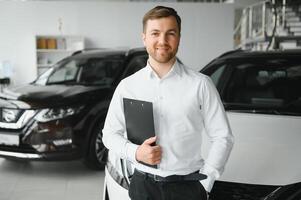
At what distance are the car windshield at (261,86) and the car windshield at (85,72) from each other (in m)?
1.65

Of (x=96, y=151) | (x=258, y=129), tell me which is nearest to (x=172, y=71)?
(x=258, y=129)

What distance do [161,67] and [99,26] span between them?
893 cm

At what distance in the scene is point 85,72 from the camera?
4973mm

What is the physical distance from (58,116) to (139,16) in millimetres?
6736

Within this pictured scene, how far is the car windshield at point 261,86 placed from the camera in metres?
2.94

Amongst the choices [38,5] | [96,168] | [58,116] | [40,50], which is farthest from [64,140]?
[38,5]

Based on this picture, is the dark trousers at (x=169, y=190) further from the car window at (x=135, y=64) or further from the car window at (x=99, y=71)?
the car window at (x=135, y=64)

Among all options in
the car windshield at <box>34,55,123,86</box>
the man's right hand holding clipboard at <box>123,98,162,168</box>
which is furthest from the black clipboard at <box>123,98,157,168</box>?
the car windshield at <box>34,55,123,86</box>

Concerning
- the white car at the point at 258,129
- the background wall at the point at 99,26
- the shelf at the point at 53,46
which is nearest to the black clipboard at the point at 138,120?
the white car at the point at 258,129

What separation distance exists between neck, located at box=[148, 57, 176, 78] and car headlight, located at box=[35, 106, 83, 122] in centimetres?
274

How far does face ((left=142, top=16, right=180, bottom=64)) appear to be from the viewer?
1.39 metres

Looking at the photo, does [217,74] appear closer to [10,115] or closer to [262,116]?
[262,116]

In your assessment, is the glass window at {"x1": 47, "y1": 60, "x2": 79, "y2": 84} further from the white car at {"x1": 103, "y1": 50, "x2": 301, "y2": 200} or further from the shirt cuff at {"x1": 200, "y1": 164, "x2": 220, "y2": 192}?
the shirt cuff at {"x1": 200, "y1": 164, "x2": 220, "y2": 192}

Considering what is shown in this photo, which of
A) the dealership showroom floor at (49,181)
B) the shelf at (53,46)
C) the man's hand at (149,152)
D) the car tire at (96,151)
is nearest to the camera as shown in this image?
the man's hand at (149,152)
